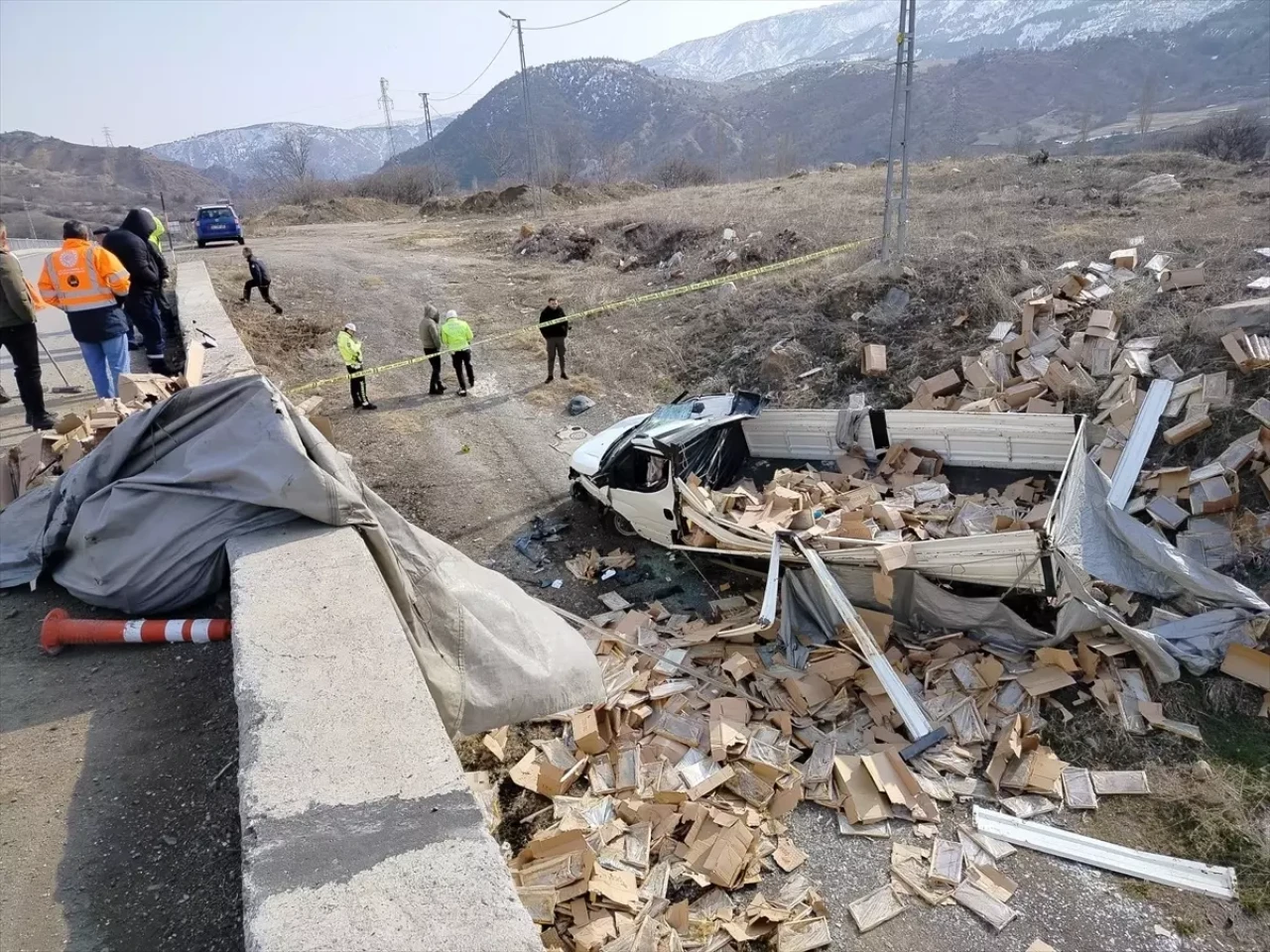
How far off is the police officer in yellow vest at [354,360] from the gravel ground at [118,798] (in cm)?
802

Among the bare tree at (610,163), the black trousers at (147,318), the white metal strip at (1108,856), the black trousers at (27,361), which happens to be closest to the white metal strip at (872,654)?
the white metal strip at (1108,856)

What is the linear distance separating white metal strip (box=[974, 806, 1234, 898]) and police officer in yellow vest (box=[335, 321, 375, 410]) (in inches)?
403

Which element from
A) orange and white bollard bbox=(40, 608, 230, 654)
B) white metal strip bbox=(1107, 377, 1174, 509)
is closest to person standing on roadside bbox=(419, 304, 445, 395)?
orange and white bollard bbox=(40, 608, 230, 654)

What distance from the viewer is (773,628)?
6.81 m

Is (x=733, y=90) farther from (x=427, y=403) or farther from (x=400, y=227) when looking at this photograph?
(x=427, y=403)

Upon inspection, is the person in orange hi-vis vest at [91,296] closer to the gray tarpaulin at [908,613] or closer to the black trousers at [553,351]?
the black trousers at [553,351]

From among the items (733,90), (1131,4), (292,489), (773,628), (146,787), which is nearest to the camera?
(146,787)

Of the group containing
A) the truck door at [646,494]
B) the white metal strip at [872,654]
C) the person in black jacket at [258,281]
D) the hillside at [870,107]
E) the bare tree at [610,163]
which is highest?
the hillside at [870,107]

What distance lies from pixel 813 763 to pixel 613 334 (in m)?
11.0

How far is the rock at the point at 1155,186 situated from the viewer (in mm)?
16953

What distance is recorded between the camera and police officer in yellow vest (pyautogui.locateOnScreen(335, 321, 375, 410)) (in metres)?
11.7

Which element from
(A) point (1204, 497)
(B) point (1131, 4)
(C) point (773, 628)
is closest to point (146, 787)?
(C) point (773, 628)

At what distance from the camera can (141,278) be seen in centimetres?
1043

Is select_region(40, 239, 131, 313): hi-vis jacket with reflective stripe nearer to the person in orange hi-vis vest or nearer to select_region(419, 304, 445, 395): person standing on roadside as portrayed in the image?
the person in orange hi-vis vest
